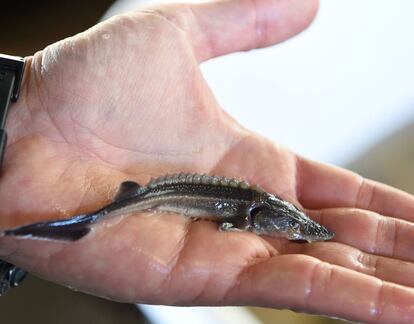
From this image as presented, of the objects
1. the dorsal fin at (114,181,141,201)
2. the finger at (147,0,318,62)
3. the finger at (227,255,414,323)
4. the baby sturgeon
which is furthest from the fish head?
the finger at (147,0,318,62)

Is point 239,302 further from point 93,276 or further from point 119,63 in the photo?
point 119,63

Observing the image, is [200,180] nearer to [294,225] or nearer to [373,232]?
[294,225]

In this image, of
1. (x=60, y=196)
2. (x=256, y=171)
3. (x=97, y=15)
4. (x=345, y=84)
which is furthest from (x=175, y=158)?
(x=345, y=84)

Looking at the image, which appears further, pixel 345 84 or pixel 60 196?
pixel 345 84

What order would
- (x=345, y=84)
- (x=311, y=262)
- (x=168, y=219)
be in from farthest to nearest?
(x=345, y=84) < (x=168, y=219) < (x=311, y=262)

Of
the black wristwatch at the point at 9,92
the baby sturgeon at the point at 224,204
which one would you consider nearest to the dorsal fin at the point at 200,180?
the baby sturgeon at the point at 224,204

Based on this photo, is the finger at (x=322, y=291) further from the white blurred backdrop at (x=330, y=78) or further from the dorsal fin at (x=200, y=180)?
the white blurred backdrop at (x=330, y=78)

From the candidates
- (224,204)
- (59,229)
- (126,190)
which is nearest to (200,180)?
(224,204)
